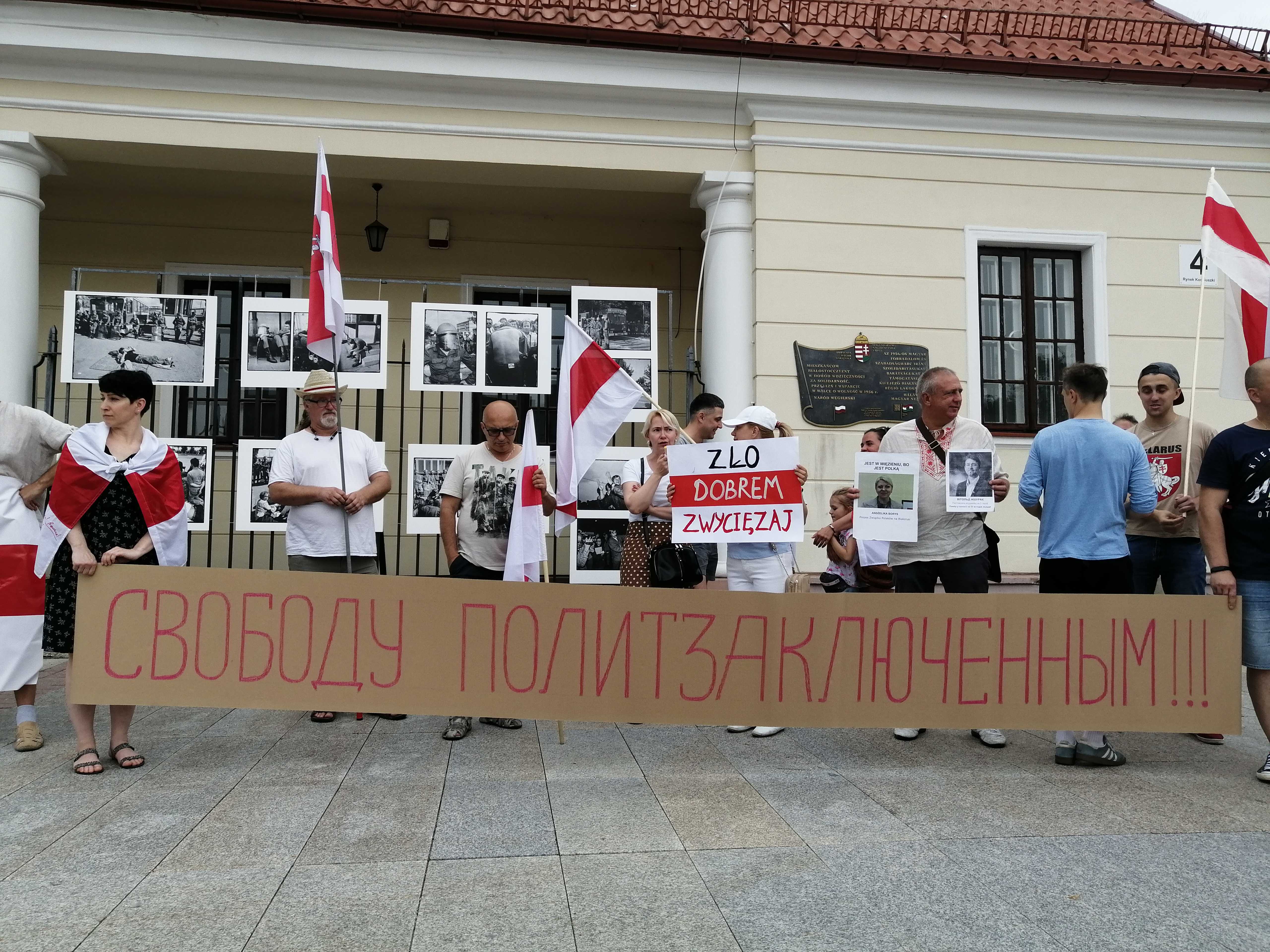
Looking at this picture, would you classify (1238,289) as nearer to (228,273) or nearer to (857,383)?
(857,383)

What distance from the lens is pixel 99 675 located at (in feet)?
13.5

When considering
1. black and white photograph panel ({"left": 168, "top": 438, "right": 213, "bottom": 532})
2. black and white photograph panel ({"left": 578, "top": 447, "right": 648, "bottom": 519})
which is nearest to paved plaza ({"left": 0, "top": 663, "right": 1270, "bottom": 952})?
black and white photograph panel ({"left": 168, "top": 438, "right": 213, "bottom": 532})

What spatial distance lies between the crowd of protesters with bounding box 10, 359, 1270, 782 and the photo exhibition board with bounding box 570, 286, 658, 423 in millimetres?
2409

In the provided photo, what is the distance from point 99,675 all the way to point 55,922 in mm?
1635

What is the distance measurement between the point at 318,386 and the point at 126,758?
229 centimetres

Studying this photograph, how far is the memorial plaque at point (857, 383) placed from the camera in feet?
26.1

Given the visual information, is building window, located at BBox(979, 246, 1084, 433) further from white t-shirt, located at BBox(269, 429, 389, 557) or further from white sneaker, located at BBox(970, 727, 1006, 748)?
white t-shirt, located at BBox(269, 429, 389, 557)

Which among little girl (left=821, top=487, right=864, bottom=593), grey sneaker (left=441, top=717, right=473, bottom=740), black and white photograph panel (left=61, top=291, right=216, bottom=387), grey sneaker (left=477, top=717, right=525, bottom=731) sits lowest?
grey sneaker (left=477, top=717, right=525, bottom=731)

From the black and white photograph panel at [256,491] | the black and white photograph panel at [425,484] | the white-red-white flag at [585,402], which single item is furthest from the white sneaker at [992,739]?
the black and white photograph panel at [256,491]

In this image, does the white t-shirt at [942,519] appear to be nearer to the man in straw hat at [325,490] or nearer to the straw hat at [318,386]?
the man in straw hat at [325,490]

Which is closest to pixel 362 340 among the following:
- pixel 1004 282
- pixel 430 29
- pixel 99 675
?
pixel 430 29

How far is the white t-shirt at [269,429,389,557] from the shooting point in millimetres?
5473

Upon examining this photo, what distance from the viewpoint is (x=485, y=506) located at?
5270mm

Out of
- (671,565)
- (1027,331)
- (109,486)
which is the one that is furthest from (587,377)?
(1027,331)
